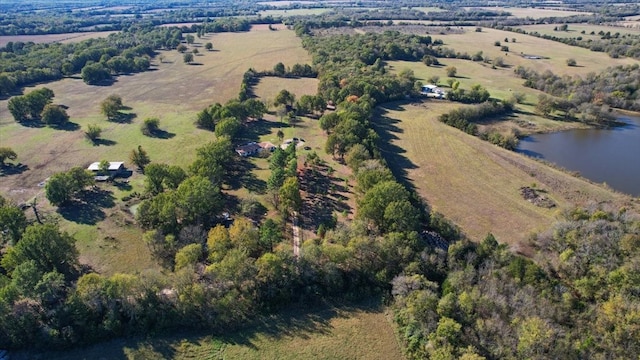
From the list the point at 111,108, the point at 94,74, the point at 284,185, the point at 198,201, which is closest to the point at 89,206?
the point at 198,201

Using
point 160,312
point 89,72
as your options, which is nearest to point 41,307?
point 160,312

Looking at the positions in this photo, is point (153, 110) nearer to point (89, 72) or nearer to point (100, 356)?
point (89, 72)

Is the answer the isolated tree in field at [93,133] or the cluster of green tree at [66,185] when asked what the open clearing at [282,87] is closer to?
the isolated tree in field at [93,133]

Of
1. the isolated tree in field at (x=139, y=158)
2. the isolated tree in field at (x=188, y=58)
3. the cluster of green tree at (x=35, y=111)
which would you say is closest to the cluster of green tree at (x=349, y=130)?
the isolated tree in field at (x=139, y=158)

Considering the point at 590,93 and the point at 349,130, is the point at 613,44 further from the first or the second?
the point at 349,130

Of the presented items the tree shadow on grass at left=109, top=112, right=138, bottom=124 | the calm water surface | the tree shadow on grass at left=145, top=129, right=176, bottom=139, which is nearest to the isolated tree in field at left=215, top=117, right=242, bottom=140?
the tree shadow on grass at left=145, top=129, right=176, bottom=139

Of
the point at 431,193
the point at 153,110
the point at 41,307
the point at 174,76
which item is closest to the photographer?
the point at 41,307
